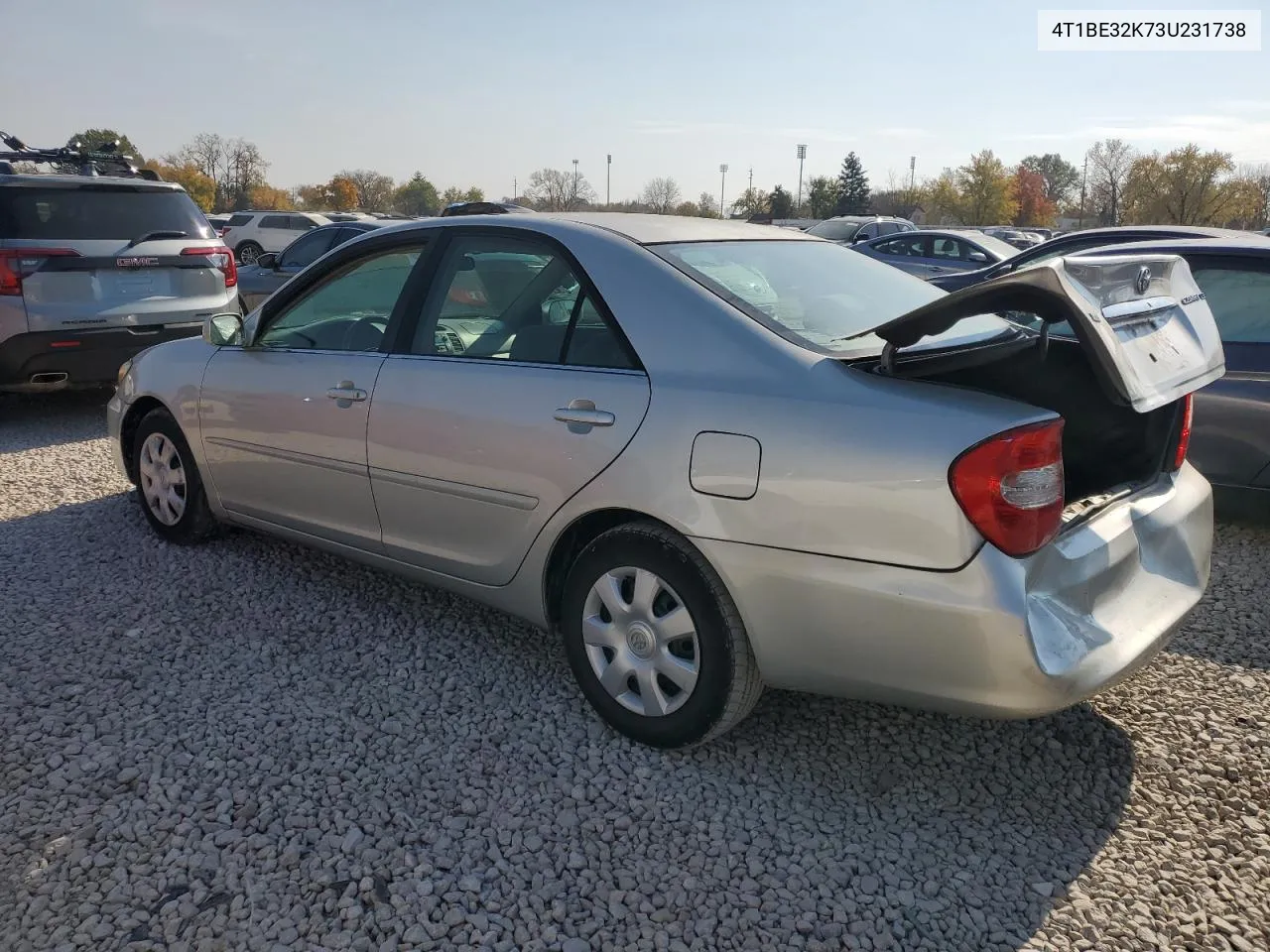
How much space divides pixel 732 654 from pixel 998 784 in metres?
0.88

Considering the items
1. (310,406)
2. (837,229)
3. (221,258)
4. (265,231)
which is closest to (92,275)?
(221,258)

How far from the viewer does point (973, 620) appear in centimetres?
233

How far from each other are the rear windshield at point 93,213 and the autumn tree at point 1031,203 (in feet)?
269

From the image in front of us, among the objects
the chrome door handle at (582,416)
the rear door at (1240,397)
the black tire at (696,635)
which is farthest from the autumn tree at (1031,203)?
the black tire at (696,635)

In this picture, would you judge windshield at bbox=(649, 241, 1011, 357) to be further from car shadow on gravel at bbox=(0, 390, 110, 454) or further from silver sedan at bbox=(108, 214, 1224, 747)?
car shadow on gravel at bbox=(0, 390, 110, 454)

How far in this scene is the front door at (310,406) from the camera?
3.67 metres

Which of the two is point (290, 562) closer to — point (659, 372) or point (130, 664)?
point (130, 664)

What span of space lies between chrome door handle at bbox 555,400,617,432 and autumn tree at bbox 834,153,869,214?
2750 inches

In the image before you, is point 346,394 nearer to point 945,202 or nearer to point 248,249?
point 248,249

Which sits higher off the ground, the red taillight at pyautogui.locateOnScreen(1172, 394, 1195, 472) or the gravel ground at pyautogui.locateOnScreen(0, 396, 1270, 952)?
the red taillight at pyautogui.locateOnScreen(1172, 394, 1195, 472)

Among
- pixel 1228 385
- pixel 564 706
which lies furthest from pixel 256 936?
pixel 1228 385

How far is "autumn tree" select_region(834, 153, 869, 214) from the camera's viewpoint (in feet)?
236

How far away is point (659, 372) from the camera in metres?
2.82

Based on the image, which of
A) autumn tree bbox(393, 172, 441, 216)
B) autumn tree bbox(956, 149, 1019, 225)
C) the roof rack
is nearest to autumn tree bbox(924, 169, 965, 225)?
autumn tree bbox(956, 149, 1019, 225)
